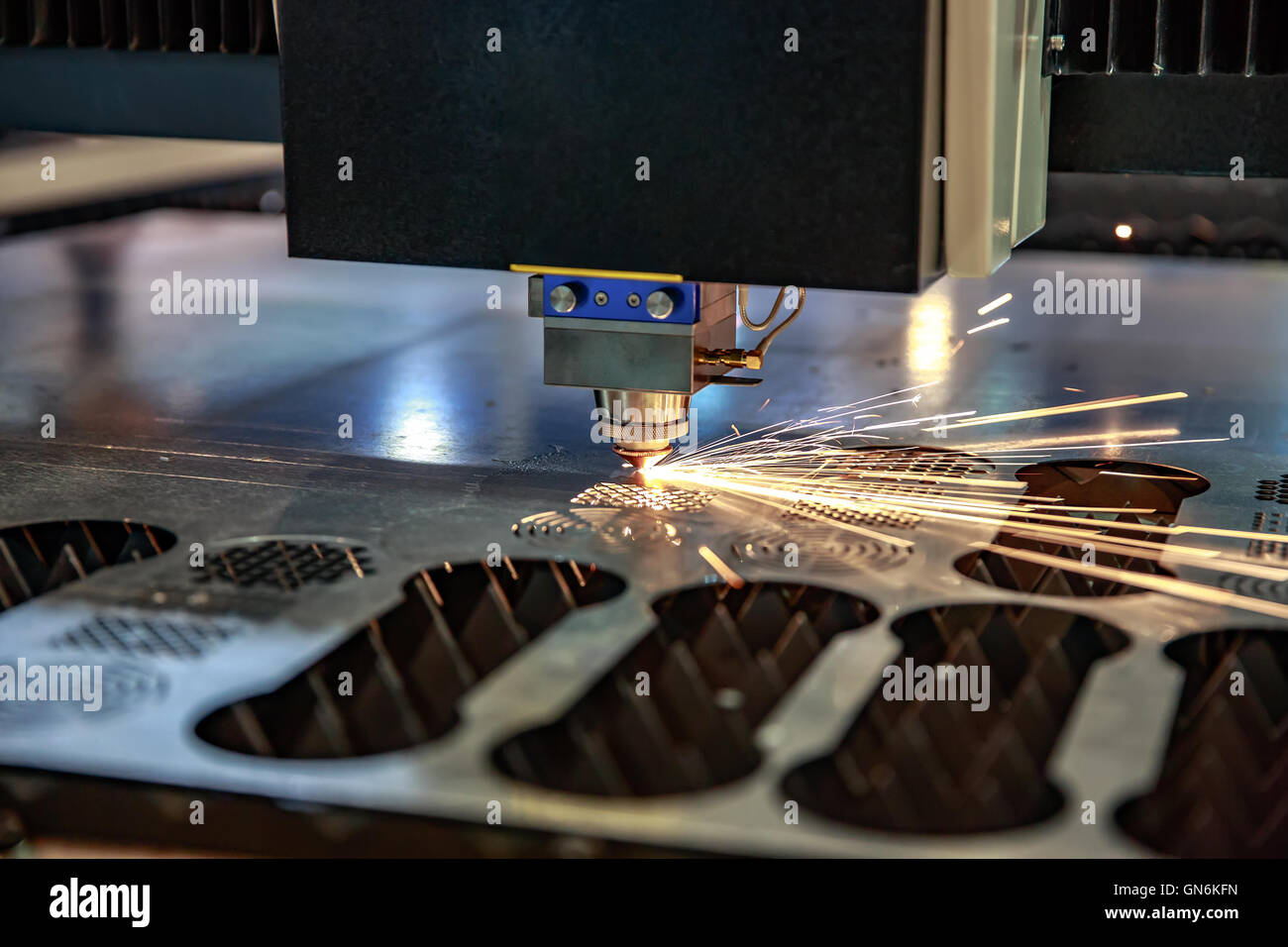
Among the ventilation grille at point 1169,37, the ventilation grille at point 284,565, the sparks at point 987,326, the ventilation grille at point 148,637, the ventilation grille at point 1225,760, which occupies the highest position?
the ventilation grille at point 1169,37

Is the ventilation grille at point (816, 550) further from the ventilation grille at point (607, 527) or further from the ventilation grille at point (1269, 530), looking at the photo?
the ventilation grille at point (1269, 530)

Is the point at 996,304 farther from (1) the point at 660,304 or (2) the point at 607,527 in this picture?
(1) the point at 660,304

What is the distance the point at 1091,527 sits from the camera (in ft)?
6.79

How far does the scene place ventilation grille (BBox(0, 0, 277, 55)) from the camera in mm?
2111

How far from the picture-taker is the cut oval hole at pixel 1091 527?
1.87m

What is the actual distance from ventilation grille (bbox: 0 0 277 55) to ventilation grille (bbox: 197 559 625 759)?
0.79m

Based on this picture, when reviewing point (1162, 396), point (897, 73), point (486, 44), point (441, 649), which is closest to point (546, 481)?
point (441, 649)

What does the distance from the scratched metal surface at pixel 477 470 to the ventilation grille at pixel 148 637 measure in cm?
2

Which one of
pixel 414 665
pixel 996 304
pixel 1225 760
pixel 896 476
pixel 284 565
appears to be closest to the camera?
pixel 1225 760

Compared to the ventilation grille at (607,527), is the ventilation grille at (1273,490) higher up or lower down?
higher up

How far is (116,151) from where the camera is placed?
15.3 ft

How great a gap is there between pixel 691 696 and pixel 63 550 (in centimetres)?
91

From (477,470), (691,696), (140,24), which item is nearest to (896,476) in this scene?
(477,470)

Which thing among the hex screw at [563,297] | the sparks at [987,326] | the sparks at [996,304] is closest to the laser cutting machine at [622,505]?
the hex screw at [563,297]
